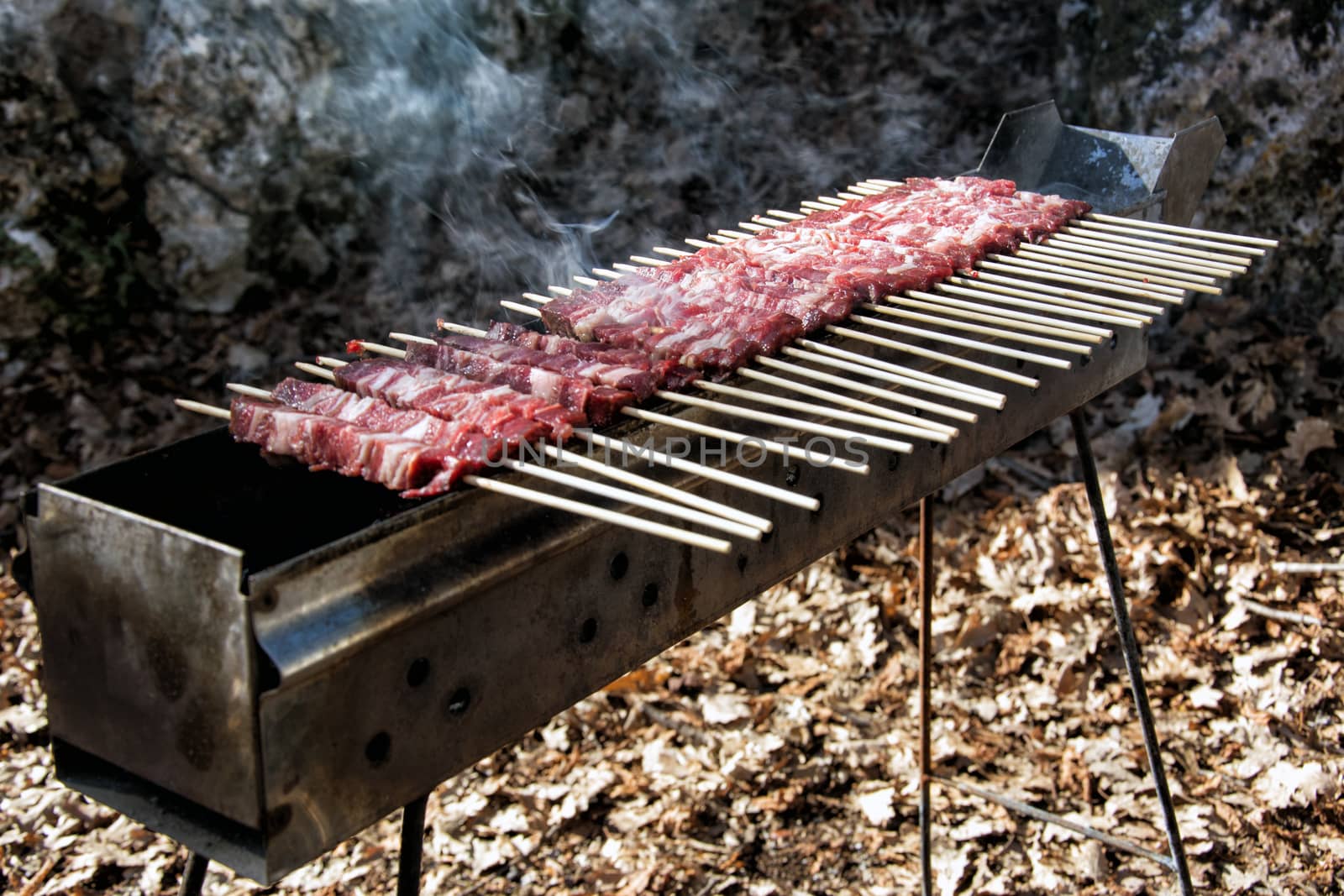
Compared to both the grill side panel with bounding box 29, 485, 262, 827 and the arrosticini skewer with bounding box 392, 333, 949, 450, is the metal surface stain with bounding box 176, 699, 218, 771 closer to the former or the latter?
the grill side panel with bounding box 29, 485, 262, 827

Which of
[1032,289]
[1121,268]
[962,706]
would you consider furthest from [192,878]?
[962,706]

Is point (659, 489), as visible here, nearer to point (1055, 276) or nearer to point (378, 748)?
point (378, 748)

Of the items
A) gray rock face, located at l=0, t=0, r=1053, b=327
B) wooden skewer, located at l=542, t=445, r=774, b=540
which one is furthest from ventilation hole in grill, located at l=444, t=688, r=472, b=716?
gray rock face, located at l=0, t=0, r=1053, b=327

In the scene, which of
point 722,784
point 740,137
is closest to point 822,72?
point 740,137

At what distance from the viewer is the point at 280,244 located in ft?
23.9

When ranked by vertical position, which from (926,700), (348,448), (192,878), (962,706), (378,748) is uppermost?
(348,448)

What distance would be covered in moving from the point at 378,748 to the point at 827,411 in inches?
47.4

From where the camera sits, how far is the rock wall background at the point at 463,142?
21.9 feet

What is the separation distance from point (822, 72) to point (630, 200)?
1.93m

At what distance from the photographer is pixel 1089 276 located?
3.85m

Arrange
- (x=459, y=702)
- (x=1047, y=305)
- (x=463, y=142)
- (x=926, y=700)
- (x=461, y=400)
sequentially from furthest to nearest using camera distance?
1. (x=463, y=142)
2. (x=926, y=700)
3. (x=1047, y=305)
4. (x=461, y=400)
5. (x=459, y=702)

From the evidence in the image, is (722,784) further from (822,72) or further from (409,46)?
(822,72)

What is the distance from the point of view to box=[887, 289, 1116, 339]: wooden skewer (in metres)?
3.18

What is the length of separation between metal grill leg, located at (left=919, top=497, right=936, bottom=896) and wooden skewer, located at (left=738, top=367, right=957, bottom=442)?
1.73m
